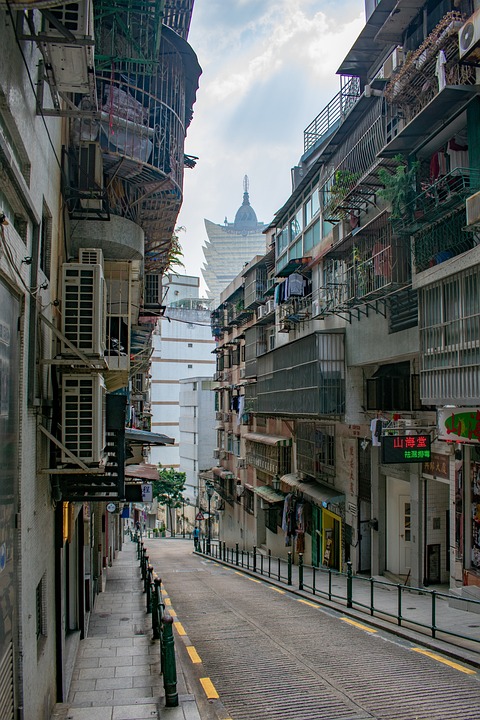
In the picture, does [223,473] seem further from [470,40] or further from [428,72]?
[470,40]

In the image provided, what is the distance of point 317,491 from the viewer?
22.5 meters

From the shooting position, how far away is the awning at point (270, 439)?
2899cm

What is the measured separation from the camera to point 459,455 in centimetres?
1381

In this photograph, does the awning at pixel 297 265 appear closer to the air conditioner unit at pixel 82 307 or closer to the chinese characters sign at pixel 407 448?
the chinese characters sign at pixel 407 448

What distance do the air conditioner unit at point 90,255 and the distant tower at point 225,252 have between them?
132314 millimetres

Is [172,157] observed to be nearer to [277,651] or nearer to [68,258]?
[68,258]

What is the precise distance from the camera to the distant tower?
144125mm

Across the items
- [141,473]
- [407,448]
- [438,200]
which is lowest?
[141,473]

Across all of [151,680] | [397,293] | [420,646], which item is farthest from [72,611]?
[397,293]

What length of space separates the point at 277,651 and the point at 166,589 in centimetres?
975

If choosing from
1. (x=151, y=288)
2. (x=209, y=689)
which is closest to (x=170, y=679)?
(x=209, y=689)

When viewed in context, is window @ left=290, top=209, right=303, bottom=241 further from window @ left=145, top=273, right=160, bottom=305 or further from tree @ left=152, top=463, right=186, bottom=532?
tree @ left=152, top=463, right=186, bottom=532

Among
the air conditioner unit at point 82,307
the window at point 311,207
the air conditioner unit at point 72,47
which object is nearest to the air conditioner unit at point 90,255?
the air conditioner unit at point 82,307

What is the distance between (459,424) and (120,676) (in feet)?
26.1
